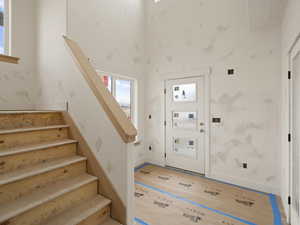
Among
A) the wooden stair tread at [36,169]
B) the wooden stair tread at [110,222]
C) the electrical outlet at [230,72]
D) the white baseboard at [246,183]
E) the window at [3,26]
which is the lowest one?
the white baseboard at [246,183]

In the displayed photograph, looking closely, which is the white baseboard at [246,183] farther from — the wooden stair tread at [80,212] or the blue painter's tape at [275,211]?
the wooden stair tread at [80,212]

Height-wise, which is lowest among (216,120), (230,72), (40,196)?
(40,196)

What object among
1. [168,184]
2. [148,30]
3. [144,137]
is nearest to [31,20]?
[148,30]

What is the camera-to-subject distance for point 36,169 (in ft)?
4.73

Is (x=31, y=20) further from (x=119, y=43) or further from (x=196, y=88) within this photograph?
(x=196, y=88)

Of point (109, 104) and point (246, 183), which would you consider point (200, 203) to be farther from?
point (109, 104)

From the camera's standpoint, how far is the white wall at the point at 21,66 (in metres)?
2.60

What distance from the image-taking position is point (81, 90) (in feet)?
6.32

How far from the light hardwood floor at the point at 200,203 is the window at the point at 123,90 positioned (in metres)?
1.66

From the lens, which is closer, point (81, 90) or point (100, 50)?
point (81, 90)

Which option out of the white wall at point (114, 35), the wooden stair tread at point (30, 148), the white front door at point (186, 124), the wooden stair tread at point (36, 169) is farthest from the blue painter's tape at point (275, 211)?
the wooden stair tread at point (30, 148)

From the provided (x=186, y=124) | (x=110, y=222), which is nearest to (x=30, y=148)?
(x=110, y=222)

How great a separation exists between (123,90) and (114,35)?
120 centimetres

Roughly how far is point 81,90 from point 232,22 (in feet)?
9.87
